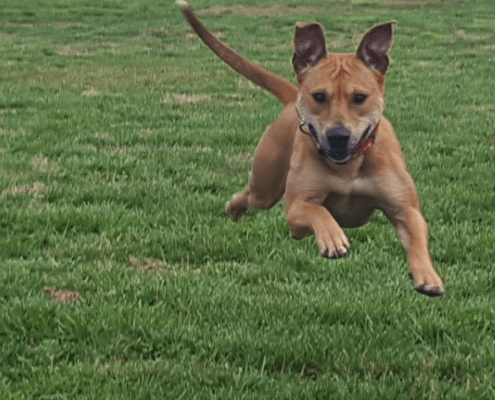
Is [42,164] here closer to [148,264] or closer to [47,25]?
[148,264]

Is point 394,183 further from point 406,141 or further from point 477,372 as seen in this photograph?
point 406,141

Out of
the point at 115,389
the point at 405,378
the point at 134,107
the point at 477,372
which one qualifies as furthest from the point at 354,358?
the point at 134,107

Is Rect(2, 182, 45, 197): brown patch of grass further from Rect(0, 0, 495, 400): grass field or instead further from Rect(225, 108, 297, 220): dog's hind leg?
Rect(225, 108, 297, 220): dog's hind leg

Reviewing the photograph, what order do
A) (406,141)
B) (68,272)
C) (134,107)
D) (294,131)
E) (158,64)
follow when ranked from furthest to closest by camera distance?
(158,64) < (134,107) < (406,141) < (68,272) < (294,131)

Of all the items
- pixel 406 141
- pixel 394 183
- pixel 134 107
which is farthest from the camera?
pixel 134 107

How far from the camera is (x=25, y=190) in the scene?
9.16 meters

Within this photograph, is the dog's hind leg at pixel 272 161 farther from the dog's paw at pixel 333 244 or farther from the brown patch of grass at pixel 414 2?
the brown patch of grass at pixel 414 2

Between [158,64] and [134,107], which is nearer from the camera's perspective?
[134,107]

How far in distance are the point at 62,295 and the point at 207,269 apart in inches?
47.7

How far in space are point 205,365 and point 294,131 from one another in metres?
2.24

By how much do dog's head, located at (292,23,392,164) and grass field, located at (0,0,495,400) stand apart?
2.50 m

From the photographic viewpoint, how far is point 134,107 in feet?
47.3

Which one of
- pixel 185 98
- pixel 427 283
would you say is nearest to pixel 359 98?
pixel 427 283

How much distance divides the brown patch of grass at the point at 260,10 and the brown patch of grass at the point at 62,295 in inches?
1067
